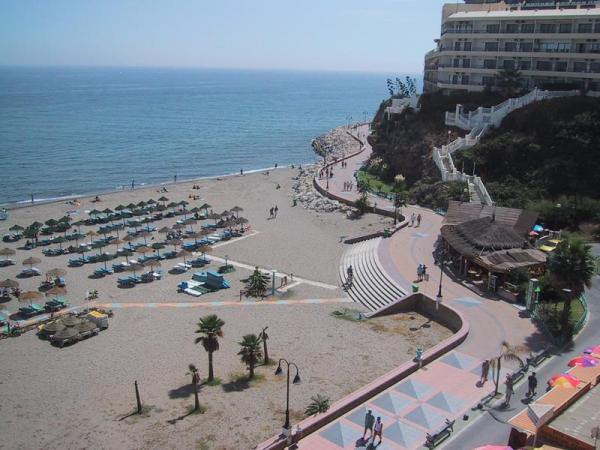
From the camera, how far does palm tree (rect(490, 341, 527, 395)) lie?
20236mm

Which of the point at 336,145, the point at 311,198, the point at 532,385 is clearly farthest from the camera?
the point at 336,145

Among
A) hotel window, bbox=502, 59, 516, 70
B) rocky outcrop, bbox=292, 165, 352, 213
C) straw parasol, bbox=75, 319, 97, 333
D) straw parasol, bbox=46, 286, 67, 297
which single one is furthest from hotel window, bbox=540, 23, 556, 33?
straw parasol, bbox=75, 319, 97, 333

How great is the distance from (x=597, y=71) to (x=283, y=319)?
39.4 metres

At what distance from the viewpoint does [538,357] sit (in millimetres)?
21750

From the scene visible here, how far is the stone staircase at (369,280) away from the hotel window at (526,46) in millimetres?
28684

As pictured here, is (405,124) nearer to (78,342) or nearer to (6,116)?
(78,342)

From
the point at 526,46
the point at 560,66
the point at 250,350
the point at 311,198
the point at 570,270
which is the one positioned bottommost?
the point at 311,198

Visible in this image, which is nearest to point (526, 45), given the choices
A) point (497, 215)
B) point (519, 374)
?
point (497, 215)

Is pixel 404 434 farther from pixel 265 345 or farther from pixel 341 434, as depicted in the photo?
pixel 265 345

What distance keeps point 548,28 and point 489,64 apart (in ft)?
20.3

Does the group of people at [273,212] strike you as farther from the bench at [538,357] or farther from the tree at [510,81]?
the bench at [538,357]

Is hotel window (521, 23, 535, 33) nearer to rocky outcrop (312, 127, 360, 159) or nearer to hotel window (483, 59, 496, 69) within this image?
hotel window (483, 59, 496, 69)

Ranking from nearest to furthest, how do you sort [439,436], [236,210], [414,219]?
[439,436]
[414,219]
[236,210]

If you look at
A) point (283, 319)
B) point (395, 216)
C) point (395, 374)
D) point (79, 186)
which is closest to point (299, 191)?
point (395, 216)
